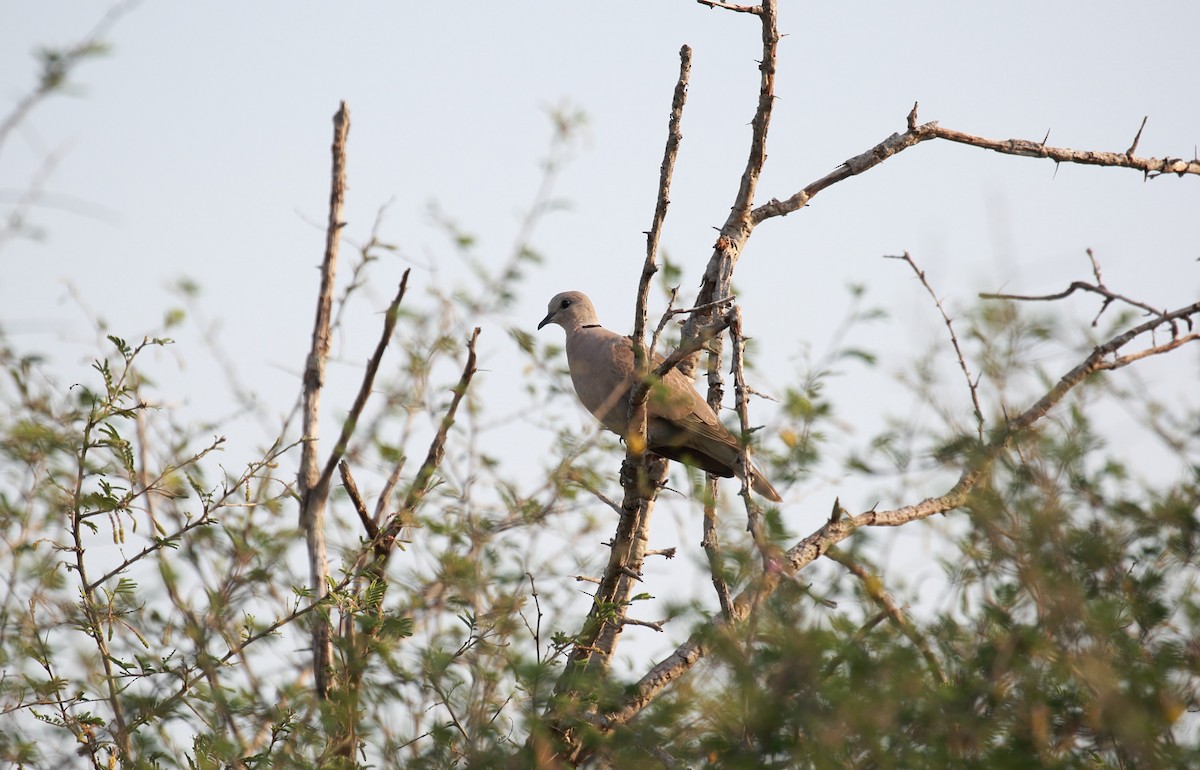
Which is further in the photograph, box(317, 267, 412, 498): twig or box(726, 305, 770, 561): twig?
box(317, 267, 412, 498): twig

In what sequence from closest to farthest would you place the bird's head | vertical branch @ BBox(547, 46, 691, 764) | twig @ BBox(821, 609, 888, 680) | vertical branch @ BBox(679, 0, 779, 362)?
1. twig @ BBox(821, 609, 888, 680)
2. vertical branch @ BBox(547, 46, 691, 764)
3. vertical branch @ BBox(679, 0, 779, 362)
4. the bird's head

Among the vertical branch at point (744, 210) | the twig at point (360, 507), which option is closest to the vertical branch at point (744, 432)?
the vertical branch at point (744, 210)

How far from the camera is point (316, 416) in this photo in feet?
22.3

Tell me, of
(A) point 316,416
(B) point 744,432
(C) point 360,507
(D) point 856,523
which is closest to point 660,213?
(B) point 744,432

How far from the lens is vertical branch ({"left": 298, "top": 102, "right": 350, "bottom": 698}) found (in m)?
5.76

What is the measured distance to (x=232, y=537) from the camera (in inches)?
190

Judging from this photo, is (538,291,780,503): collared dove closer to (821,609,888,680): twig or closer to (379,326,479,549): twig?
(379,326,479,549): twig

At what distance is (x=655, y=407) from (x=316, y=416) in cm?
218

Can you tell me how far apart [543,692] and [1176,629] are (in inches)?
77.9

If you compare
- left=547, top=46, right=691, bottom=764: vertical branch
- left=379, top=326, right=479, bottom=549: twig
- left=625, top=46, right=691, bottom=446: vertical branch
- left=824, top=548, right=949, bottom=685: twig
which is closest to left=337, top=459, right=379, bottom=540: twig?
left=379, top=326, right=479, bottom=549: twig

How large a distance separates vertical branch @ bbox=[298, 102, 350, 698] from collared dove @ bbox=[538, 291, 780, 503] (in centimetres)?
159

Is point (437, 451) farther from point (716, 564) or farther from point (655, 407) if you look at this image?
point (716, 564)

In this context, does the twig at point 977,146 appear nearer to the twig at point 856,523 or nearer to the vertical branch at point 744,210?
the vertical branch at point 744,210

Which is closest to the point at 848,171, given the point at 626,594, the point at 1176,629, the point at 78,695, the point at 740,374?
the point at 740,374
